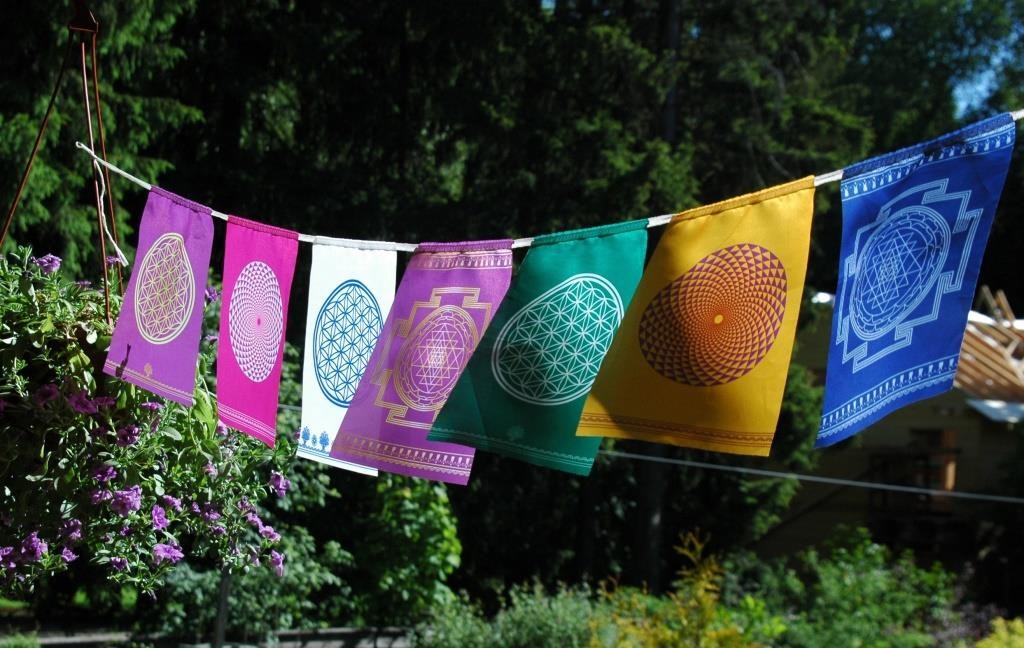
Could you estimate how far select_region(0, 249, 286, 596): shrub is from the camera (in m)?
3.85

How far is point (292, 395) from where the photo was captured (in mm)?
10094

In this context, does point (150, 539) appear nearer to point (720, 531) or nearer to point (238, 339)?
point (238, 339)

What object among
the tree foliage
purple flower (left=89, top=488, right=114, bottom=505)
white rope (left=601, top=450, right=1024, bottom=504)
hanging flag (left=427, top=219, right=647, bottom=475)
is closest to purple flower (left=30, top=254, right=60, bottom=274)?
purple flower (left=89, top=488, right=114, bottom=505)

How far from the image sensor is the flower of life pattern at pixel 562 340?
381cm

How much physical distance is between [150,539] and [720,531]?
540 inches

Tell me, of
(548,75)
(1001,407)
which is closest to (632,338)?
(548,75)

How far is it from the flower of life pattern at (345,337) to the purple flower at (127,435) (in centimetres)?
76

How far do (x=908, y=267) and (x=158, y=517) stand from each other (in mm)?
2650

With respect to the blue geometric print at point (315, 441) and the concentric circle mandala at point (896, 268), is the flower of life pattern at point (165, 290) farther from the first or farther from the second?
the concentric circle mandala at point (896, 268)

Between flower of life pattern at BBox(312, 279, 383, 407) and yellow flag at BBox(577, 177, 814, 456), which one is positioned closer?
yellow flag at BBox(577, 177, 814, 456)

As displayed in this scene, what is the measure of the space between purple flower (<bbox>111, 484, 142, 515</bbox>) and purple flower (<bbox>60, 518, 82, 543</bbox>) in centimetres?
15

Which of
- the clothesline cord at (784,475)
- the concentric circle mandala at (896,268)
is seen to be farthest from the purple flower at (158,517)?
the clothesline cord at (784,475)

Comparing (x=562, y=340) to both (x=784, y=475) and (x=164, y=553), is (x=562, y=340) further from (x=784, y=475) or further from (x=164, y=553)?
(x=784, y=475)

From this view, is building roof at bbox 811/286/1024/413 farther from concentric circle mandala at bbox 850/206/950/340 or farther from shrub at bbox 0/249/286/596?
shrub at bbox 0/249/286/596
